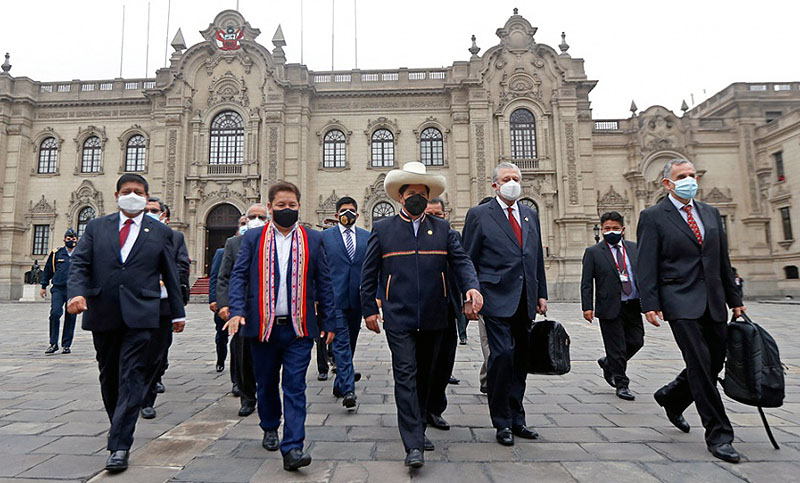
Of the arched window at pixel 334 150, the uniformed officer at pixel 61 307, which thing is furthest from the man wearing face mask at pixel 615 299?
the arched window at pixel 334 150

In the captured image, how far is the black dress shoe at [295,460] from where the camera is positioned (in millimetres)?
3074

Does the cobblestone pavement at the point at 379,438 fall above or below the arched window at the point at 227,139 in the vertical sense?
below

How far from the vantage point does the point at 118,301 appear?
3.56m

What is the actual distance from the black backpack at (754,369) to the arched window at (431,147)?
80.8 ft

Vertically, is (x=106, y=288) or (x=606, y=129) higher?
(x=606, y=129)

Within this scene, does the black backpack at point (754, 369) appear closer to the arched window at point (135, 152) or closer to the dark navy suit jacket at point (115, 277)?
the dark navy suit jacket at point (115, 277)

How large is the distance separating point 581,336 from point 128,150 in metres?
27.4

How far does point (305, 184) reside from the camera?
2672 cm

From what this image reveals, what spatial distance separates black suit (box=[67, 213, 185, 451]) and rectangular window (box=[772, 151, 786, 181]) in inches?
1302

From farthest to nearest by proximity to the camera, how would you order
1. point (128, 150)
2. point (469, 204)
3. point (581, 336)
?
point (128, 150) → point (469, 204) → point (581, 336)

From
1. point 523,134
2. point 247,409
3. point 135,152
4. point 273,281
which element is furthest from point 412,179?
point 135,152

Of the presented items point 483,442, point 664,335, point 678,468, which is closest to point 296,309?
point 483,442

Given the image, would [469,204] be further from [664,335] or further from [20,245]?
[20,245]

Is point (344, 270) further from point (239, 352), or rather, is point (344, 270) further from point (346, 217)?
point (239, 352)
